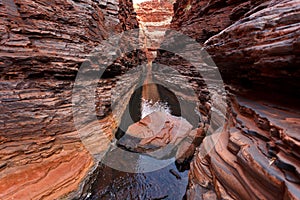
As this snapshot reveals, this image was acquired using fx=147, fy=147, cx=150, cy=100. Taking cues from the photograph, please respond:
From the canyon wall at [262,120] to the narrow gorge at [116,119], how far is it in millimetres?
15

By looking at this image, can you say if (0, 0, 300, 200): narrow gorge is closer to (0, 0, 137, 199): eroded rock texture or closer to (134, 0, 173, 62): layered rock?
(0, 0, 137, 199): eroded rock texture

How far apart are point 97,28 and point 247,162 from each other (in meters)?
6.21

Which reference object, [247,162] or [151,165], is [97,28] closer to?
[151,165]

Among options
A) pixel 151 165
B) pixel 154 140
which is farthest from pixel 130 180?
pixel 154 140

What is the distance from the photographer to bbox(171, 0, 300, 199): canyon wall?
154 centimetres

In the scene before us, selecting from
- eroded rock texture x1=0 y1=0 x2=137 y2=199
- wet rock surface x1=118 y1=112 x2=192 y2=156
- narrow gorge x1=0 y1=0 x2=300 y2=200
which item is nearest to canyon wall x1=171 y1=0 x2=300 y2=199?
narrow gorge x1=0 y1=0 x2=300 y2=200

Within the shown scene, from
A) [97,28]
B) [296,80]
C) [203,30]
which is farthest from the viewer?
[203,30]

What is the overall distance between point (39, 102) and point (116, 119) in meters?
3.25

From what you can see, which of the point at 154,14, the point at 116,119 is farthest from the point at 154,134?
the point at 154,14

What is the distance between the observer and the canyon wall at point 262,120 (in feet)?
5.04

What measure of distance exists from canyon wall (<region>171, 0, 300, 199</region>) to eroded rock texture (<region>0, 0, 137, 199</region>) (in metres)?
3.23

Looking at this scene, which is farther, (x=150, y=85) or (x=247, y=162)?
(x=150, y=85)

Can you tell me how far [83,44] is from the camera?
4805 millimetres

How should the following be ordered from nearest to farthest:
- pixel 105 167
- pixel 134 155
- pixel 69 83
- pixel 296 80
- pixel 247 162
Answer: pixel 247 162 → pixel 296 80 → pixel 69 83 → pixel 105 167 → pixel 134 155
